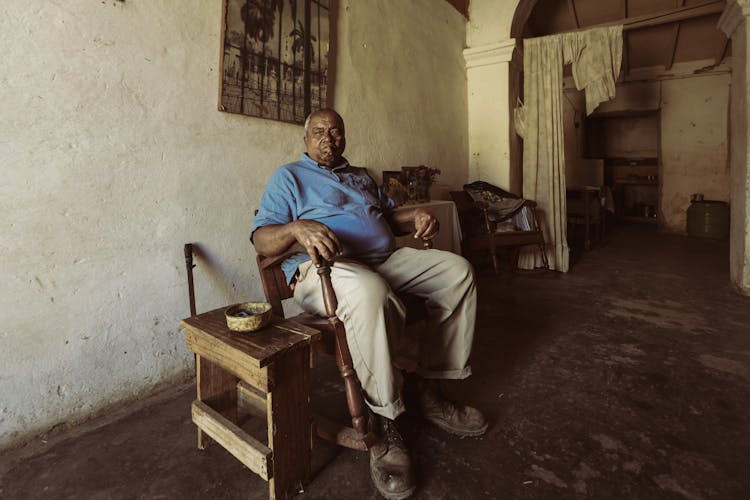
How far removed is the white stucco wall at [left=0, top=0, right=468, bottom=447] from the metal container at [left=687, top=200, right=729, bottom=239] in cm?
763

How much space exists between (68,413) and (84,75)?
1.42 meters

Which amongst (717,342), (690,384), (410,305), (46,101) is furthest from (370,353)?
(717,342)

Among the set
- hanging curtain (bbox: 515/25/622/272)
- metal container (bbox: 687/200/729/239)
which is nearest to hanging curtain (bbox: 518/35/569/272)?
hanging curtain (bbox: 515/25/622/272)

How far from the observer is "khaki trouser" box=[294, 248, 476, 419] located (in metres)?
1.34

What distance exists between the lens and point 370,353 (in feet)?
4.40

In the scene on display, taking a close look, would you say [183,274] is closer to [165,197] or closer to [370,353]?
[165,197]

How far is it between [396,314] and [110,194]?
1379 mm

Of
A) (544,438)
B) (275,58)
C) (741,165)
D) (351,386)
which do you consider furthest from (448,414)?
(741,165)

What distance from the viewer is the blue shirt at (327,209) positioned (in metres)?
1.66

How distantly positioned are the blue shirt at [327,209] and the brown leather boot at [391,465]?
0.72 m

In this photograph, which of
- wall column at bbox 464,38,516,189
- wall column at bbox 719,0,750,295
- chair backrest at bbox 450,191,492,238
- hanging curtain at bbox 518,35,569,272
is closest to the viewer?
wall column at bbox 719,0,750,295

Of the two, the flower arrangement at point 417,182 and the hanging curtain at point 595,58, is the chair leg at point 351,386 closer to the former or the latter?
the flower arrangement at point 417,182

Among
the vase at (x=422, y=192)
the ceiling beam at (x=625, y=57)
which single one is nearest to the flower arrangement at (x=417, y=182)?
the vase at (x=422, y=192)

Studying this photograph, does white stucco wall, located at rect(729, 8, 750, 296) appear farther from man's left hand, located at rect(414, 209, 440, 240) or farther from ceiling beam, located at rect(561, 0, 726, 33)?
man's left hand, located at rect(414, 209, 440, 240)
